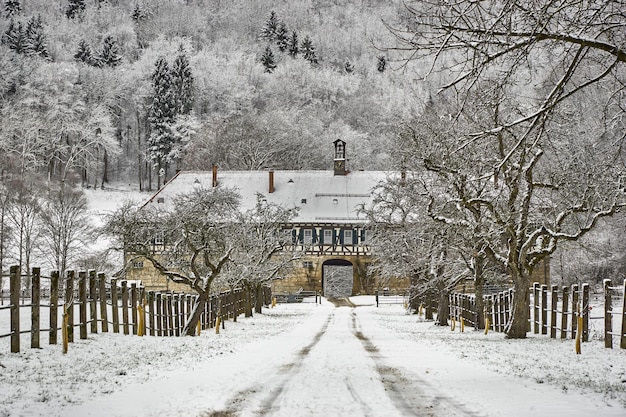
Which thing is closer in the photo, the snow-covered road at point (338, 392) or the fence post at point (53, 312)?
the snow-covered road at point (338, 392)

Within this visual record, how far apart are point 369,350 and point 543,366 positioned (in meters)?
4.64

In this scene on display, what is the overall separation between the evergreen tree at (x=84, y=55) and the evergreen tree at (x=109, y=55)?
1380 mm

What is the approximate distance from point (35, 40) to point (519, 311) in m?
115

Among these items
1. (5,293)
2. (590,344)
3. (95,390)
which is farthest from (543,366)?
(5,293)

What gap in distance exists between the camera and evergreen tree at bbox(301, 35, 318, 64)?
471ft

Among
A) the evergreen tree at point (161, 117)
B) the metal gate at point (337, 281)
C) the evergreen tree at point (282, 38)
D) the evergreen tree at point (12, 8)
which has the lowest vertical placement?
the metal gate at point (337, 281)

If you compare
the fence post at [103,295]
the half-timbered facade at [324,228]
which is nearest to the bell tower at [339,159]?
the half-timbered facade at [324,228]

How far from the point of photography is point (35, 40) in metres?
118

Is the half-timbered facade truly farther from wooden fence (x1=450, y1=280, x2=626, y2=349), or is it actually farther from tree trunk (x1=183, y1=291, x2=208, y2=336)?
tree trunk (x1=183, y1=291, x2=208, y2=336)

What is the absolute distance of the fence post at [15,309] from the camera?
496 inches

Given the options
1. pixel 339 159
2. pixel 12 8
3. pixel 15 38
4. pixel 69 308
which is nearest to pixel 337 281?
pixel 339 159

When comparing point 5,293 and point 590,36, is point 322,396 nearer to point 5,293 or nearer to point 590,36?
point 590,36

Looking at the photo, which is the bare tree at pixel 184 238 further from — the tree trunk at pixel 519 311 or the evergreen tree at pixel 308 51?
the evergreen tree at pixel 308 51

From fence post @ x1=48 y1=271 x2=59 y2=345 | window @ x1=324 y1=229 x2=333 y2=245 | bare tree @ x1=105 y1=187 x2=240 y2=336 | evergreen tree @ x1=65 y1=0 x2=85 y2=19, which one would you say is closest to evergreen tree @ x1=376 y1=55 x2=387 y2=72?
fence post @ x1=48 y1=271 x2=59 y2=345
